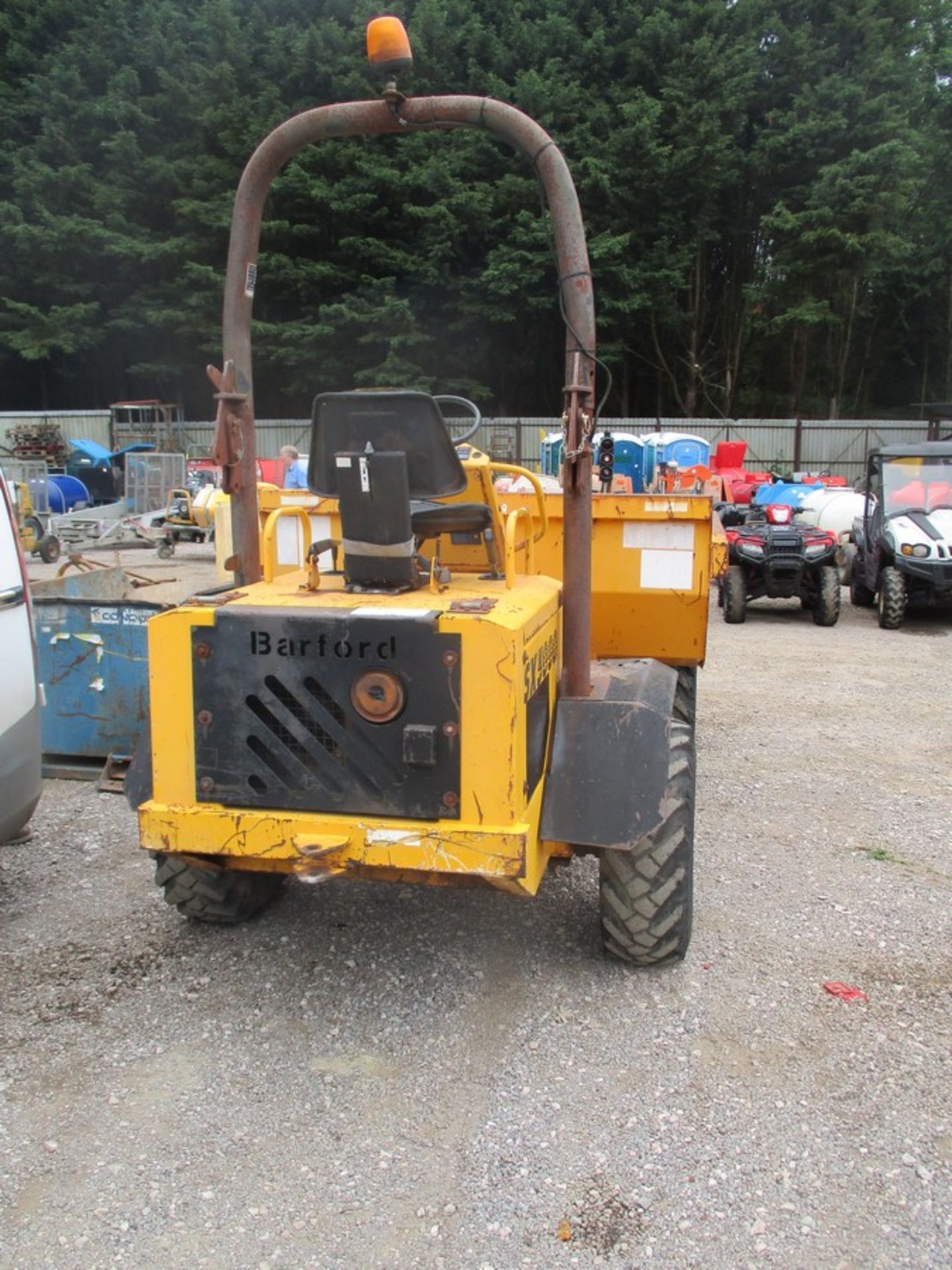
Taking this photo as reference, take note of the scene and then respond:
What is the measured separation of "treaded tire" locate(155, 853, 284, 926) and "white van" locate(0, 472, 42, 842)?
588 mm

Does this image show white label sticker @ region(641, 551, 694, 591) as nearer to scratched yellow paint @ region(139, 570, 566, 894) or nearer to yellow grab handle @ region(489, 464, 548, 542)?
yellow grab handle @ region(489, 464, 548, 542)

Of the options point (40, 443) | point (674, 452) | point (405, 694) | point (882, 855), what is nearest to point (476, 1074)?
point (405, 694)

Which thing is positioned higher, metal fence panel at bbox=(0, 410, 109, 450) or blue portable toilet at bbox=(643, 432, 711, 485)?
metal fence panel at bbox=(0, 410, 109, 450)

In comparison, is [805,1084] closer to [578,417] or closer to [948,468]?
[578,417]

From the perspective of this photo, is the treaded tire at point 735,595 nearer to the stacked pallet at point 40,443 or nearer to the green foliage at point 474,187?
the green foliage at point 474,187

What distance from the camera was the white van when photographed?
3816 mm

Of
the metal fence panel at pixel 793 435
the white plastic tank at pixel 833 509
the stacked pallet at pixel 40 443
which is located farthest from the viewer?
the metal fence panel at pixel 793 435

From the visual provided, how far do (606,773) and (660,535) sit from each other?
2551 mm

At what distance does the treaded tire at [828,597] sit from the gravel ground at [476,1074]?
259 inches

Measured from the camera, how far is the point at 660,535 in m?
5.55

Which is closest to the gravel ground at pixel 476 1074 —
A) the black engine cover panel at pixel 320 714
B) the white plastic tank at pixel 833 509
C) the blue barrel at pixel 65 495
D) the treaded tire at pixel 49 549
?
the black engine cover panel at pixel 320 714

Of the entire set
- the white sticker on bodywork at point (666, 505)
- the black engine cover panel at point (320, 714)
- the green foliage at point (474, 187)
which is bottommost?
the black engine cover panel at point (320, 714)

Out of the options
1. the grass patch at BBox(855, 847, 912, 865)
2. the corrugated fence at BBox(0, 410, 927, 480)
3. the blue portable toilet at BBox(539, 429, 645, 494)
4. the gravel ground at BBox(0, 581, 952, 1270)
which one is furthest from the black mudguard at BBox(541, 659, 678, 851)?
the corrugated fence at BBox(0, 410, 927, 480)

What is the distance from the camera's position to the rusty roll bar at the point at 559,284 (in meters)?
3.27
